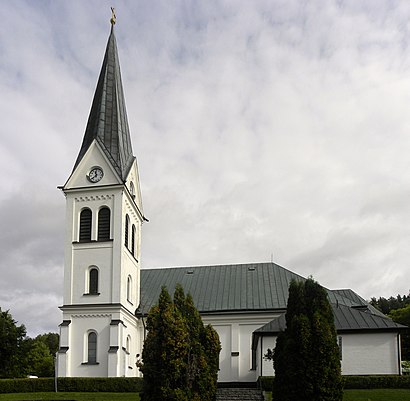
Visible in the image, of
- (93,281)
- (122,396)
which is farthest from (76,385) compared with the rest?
(93,281)

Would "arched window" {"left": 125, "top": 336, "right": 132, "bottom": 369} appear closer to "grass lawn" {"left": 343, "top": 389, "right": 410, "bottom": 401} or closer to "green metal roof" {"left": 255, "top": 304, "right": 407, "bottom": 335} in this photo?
"green metal roof" {"left": 255, "top": 304, "right": 407, "bottom": 335}

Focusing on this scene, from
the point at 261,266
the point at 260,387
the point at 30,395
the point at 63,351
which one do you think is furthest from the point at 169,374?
the point at 261,266

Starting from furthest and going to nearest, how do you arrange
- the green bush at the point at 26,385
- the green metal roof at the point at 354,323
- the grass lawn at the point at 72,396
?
1. the green bush at the point at 26,385
2. the green metal roof at the point at 354,323
3. the grass lawn at the point at 72,396

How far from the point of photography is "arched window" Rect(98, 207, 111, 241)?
154 ft

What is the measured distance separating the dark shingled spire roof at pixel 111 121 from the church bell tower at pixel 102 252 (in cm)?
8

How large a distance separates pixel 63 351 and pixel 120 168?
14.3 metres

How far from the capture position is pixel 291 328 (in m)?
24.8

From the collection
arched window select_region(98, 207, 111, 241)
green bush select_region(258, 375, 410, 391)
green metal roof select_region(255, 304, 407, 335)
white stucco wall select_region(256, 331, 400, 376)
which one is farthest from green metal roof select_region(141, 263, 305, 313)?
green bush select_region(258, 375, 410, 391)

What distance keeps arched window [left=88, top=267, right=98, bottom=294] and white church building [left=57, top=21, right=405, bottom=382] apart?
8cm

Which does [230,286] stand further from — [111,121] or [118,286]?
[111,121]

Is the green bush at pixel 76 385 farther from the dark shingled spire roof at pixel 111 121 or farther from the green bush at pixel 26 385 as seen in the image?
the dark shingled spire roof at pixel 111 121

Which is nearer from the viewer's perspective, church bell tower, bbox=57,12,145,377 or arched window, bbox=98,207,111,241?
church bell tower, bbox=57,12,145,377

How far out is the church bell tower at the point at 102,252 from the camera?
4444cm

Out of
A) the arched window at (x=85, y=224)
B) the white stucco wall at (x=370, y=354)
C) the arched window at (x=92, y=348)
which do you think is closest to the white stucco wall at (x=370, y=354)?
the white stucco wall at (x=370, y=354)
